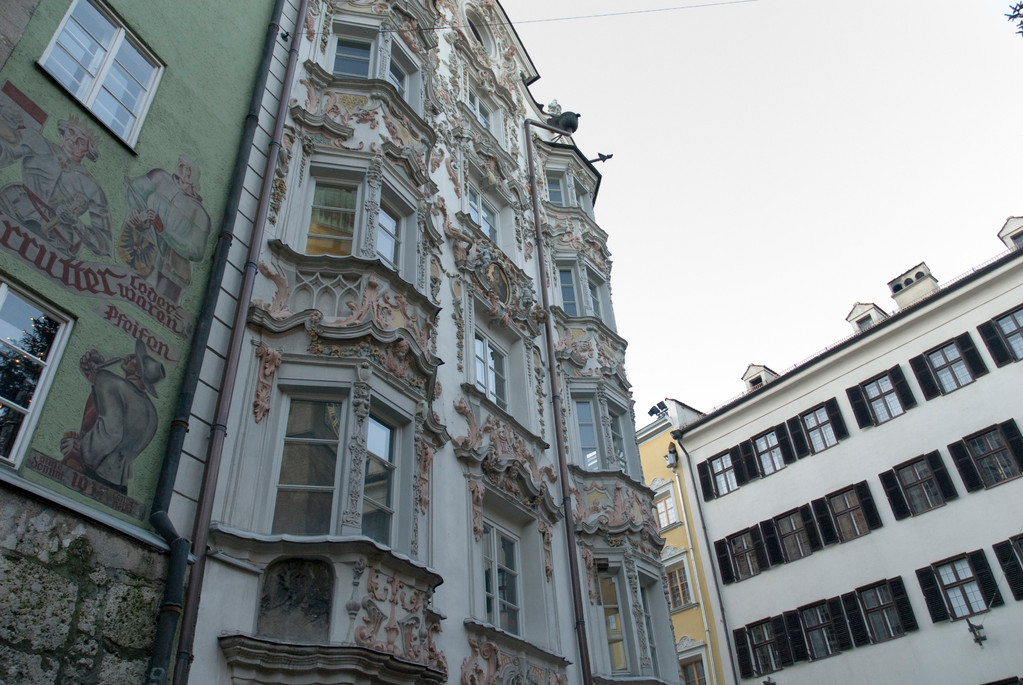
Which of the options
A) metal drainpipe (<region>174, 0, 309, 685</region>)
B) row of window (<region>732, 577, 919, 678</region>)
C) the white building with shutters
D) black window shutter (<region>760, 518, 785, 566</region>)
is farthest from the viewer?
black window shutter (<region>760, 518, 785, 566</region>)

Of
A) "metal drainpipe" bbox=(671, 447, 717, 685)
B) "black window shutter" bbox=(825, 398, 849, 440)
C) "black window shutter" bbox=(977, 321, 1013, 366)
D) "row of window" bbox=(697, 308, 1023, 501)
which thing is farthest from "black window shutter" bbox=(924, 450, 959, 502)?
"metal drainpipe" bbox=(671, 447, 717, 685)

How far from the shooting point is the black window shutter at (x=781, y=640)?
26172 mm

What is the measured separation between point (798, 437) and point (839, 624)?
665cm

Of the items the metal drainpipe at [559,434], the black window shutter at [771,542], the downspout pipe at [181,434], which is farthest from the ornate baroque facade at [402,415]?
the black window shutter at [771,542]

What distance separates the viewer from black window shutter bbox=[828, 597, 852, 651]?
2481 cm

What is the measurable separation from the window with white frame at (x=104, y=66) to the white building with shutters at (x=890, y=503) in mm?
23410

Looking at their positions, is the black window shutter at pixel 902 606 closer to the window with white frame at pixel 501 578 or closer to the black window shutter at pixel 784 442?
the black window shutter at pixel 784 442

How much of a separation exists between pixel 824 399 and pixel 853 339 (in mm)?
2358

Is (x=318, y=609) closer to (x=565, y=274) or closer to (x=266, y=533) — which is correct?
(x=266, y=533)

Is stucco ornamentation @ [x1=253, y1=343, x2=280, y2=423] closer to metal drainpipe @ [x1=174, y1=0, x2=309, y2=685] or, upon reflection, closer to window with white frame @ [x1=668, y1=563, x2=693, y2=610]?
metal drainpipe @ [x1=174, y1=0, x2=309, y2=685]

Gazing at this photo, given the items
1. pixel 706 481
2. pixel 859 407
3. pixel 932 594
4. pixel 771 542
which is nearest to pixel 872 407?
pixel 859 407

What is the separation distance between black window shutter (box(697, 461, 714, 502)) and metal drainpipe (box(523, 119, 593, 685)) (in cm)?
1520

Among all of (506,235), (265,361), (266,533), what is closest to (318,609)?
(266,533)

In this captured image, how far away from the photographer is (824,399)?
1142 inches
